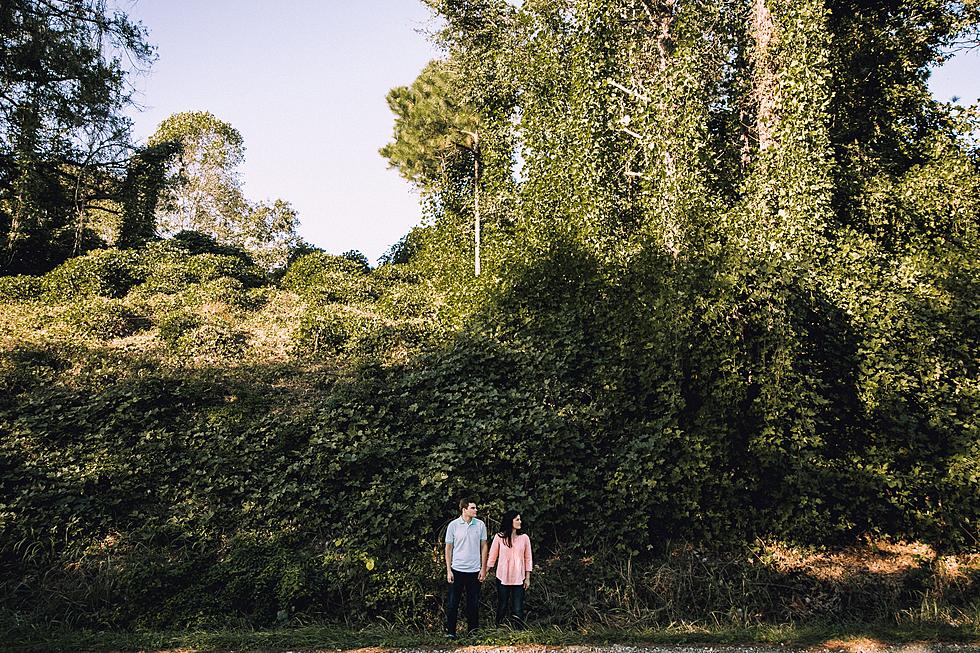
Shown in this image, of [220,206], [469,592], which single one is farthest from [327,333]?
[220,206]

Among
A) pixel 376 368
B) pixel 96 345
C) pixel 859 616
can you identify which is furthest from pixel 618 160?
pixel 96 345

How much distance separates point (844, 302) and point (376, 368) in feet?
24.2

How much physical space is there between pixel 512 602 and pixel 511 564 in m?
0.43

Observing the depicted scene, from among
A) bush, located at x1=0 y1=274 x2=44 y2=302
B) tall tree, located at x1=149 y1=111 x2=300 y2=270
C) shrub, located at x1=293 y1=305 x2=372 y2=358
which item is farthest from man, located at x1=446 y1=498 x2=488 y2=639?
tall tree, located at x1=149 y1=111 x2=300 y2=270

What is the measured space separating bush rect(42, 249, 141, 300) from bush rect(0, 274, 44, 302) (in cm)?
25

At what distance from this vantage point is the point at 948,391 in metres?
8.32

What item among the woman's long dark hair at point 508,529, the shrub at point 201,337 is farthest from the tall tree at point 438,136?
the woman's long dark hair at point 508,529

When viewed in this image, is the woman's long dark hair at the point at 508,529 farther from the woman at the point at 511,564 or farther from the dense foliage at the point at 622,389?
the dense foliage at the point at 622,389

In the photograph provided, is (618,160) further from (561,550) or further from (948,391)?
(561,550)

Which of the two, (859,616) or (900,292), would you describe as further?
(900,292)

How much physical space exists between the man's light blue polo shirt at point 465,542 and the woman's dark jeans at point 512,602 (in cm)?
58

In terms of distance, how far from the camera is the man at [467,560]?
19.6 ft

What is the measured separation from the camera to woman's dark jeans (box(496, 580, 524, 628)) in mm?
6300

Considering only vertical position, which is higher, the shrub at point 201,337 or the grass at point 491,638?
the shrub at point 201,337
